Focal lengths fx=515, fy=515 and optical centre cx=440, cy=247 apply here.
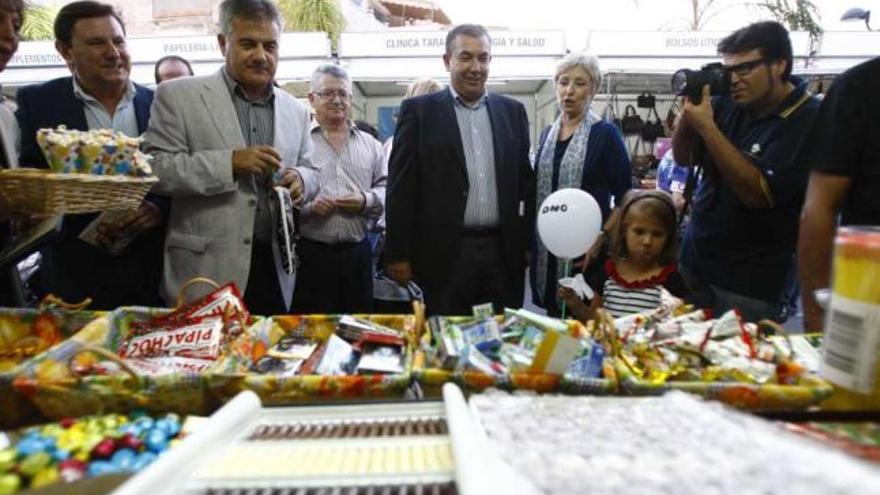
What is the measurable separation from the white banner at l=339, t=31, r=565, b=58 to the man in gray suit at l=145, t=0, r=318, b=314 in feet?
9.25

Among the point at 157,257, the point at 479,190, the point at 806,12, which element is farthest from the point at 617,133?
the point at 806,12

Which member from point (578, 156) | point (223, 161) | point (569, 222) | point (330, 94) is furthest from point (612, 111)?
point (223, 161)

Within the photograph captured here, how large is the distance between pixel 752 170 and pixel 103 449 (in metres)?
1.79

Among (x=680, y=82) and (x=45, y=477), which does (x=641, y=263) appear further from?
(x=45, y=477)

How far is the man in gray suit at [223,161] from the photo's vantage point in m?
1.65

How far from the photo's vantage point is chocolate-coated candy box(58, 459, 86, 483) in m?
0.65

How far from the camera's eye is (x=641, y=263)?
191cm

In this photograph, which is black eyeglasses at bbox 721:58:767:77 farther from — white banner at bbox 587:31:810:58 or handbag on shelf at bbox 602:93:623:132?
handbag on shelf at bbox 602:93:623:132

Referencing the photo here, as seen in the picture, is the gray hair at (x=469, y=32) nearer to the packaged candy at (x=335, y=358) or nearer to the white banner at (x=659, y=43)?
the packaged candy at (x=335, y=358)

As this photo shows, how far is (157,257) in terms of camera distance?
1895mm

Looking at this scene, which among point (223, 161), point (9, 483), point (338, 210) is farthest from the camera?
point (338, 210)

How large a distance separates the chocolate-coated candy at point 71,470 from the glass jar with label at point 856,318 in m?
1.04

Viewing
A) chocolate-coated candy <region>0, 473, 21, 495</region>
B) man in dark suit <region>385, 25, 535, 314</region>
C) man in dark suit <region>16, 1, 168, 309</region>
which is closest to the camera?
chocolate-coated candy <region>0, 473, 21, 495</region>

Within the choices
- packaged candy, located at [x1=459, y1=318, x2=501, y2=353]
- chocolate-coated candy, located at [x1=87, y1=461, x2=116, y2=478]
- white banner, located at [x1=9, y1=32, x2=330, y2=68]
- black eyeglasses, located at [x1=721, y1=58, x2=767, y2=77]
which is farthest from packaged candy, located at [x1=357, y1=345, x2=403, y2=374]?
white banner, located at [x1=9, y1=32, x2=330, y2=68]
